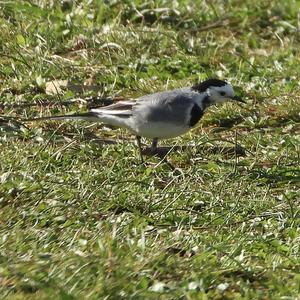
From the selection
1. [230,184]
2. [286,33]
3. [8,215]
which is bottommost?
[286,33]

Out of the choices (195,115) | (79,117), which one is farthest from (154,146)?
(79,117)

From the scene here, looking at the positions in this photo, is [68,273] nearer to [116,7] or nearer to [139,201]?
[139,201]

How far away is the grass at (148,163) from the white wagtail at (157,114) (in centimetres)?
16

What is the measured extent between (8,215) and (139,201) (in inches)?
30.5

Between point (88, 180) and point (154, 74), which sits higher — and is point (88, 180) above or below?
above

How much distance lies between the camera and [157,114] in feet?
25.0

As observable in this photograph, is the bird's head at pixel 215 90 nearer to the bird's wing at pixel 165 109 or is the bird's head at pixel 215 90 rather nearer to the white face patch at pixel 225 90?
the white face patch at pixel 225 90

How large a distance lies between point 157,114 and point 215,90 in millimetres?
503

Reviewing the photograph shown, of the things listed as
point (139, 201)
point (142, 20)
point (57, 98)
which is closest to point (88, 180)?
point (139, 201)

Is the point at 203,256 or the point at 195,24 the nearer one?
the point at 203,256

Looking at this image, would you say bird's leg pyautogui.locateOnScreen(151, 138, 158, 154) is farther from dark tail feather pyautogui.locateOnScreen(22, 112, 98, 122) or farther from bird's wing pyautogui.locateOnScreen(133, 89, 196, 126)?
dark tail feather pyautogui.locateOnScreen(22, 112, 98, 122)

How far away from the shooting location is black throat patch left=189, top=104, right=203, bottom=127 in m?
7.68

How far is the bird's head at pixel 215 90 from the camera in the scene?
788 cm

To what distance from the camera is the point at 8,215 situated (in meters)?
6.02
